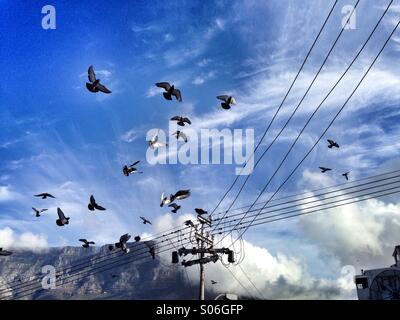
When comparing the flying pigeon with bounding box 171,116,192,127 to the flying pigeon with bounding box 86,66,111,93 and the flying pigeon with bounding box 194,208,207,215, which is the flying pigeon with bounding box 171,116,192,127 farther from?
the flying pigeon with bounding box 194,208,207,215

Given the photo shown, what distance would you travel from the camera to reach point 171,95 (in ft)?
52.7

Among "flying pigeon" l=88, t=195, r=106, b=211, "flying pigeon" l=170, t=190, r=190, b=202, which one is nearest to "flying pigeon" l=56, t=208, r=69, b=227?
"flying pigeon" l=88, t=195, r=106, b=211

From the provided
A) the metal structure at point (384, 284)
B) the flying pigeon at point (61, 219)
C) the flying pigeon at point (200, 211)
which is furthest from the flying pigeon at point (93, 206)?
the metal structure at point (384, 284)

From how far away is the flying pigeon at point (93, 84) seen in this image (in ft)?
48.0

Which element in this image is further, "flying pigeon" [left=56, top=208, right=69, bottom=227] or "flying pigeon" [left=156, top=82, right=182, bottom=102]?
"flying pigeon" [left=56, top=208, right=69, bottom=227]

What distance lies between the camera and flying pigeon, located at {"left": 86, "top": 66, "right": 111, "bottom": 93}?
48.0ft

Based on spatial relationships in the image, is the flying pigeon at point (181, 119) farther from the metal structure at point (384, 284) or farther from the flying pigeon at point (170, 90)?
the metal structure at point (384, 284)

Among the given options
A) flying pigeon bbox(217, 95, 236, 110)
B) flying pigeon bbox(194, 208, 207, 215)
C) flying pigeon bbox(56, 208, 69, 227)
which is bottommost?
flying pigeon bbox(56, 208, 69, 227)

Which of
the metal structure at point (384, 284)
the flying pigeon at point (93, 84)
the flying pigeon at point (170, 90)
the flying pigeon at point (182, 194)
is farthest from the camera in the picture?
the metal structure at point (384, 284)

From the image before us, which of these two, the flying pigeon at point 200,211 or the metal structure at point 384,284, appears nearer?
the flying pigeon at point 200,211

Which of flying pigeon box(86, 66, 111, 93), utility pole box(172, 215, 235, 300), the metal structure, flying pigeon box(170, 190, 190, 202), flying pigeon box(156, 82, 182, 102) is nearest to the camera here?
flying pigeon box(86, 66, 111, 93)
